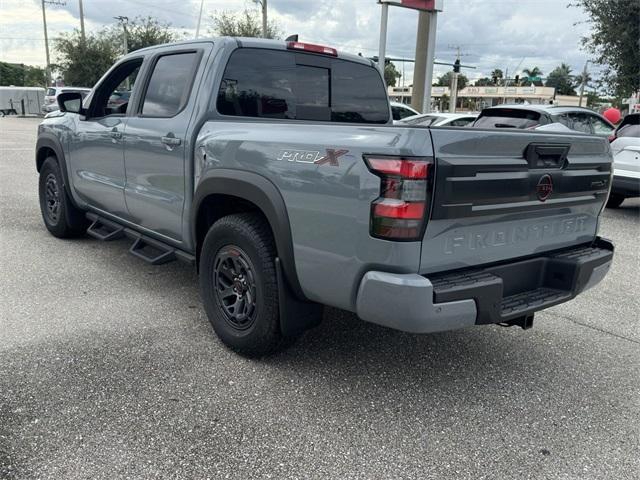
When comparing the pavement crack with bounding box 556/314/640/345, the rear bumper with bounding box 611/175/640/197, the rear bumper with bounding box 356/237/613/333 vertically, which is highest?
the rear bumper with bounding box 356/237/613/333

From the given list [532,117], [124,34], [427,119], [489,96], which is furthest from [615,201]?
[489,96]

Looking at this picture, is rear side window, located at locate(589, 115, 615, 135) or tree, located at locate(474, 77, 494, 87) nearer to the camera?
rear side window, located at locate(589, 115, 615, 135)

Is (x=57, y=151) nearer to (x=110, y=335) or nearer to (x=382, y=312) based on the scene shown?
(x=110, y=335)

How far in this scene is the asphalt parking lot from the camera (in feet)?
8.23

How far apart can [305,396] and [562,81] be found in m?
116

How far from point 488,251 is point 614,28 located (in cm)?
1574

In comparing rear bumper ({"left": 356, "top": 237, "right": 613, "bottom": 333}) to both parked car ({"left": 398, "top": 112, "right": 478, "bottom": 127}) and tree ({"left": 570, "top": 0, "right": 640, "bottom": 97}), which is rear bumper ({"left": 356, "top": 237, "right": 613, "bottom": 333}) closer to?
parked car ({"left": 398, "top": 112, "right": 478, "bottom": 127})

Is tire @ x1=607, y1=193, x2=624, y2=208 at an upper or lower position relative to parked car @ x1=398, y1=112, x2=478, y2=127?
lower

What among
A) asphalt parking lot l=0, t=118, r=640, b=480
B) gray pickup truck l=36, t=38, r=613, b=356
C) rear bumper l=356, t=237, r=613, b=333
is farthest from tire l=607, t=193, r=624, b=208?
rear bumper l=356, t=237, r=613, b=333

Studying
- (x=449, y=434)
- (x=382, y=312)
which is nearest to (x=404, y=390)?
(x=449, y=434)

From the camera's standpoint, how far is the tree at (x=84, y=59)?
42.9 metres

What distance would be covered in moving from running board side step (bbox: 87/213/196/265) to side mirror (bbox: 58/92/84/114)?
3.27ft

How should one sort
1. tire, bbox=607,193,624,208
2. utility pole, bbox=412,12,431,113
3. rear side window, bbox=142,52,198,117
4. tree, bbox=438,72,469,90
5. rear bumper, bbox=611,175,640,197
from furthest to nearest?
tree, bbox=438,72,469,90, utility pole, bbox=412,12,431,113, tire, bbox=607,193,624,208, rear bumper, bbox=611,175,640,197, rear side window, bbox=142,52,198,117

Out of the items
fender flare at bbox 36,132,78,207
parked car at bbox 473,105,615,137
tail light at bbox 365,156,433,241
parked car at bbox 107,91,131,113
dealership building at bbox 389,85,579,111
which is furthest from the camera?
dealership building at bbox 389,85,579,111
